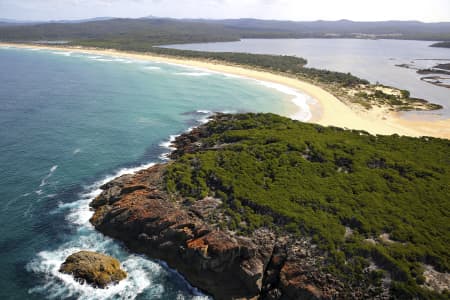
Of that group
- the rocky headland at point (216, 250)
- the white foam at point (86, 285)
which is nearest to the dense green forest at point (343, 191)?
the rocky headland at point (216, 250)

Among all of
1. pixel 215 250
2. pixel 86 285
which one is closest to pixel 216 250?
pixel 215 250

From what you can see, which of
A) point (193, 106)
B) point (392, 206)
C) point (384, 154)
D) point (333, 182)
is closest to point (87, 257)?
point (333, 182)

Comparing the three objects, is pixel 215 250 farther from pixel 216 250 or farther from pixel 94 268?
pixel 94 268

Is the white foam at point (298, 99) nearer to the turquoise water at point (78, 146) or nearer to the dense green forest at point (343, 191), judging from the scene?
the turquoise water at point (78, 146)

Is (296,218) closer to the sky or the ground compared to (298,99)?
closer to the ground

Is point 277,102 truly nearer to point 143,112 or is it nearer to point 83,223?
point 143,112
